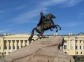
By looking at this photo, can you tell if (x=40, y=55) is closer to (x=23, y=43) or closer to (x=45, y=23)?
(x=45, y=23)

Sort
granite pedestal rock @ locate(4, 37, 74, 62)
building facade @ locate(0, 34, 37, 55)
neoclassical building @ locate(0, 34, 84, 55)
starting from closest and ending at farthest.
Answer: granite pedestal rock @ locate(4, 37, 74, 62) < building facade @ locate(0, 34, 37, 55) < neoclassical building @ locate(0, 34, 84, 55)

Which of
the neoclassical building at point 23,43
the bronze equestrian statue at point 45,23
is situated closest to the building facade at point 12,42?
the neoclassical building at point 23,43

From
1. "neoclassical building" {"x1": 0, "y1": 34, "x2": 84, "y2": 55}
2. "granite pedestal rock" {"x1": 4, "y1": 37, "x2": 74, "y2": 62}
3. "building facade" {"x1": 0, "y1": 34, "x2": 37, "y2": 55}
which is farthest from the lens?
"neoclassical building" {"x1": 0, "y1": 34, "x2": 84, "y2": 55}

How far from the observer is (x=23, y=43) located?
376ft

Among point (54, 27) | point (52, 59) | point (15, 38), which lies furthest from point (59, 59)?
point (15, 38)

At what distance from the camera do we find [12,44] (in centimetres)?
11606

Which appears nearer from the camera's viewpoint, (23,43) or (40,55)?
(40,55)

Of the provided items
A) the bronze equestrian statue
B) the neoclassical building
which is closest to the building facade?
the neoclassical building

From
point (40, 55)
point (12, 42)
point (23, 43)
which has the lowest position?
point (40, 55)

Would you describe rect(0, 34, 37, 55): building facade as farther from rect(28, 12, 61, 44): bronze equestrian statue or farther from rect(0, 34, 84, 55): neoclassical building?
rect(28, 12, 61, 44): bronze equestrian statue

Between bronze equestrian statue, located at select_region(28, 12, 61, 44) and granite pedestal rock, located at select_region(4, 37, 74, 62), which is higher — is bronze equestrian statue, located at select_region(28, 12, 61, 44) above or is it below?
above

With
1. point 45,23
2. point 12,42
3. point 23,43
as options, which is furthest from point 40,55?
point 12,42

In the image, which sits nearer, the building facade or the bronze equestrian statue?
the bronze equestrian statue

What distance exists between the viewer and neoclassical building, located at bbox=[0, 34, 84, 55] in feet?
376
